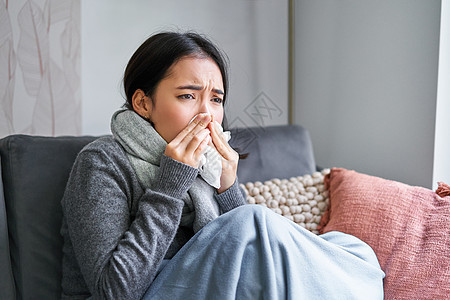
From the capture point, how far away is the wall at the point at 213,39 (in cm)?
202

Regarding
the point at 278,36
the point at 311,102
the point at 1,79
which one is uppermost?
the point at 278,36

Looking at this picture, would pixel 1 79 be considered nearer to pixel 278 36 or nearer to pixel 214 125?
pixel 214 125

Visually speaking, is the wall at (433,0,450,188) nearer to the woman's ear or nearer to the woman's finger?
the woman's finger

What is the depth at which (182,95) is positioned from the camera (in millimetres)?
1270

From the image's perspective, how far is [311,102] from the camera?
263cm

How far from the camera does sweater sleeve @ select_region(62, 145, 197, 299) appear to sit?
106 cm

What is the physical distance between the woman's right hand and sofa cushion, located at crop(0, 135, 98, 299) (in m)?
0.40

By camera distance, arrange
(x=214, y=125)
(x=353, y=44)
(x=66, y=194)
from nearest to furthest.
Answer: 1. (x=66, y=194)
2. (x=214, y=125)
3. (x=353, y=44)

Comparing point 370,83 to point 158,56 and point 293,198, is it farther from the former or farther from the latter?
point 158,56

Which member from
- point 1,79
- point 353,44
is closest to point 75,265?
point 1,79

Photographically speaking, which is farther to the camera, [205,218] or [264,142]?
[264,142]

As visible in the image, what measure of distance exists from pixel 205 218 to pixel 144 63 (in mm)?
468

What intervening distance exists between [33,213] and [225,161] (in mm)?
580

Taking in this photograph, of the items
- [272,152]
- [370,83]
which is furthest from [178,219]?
[370,83]
